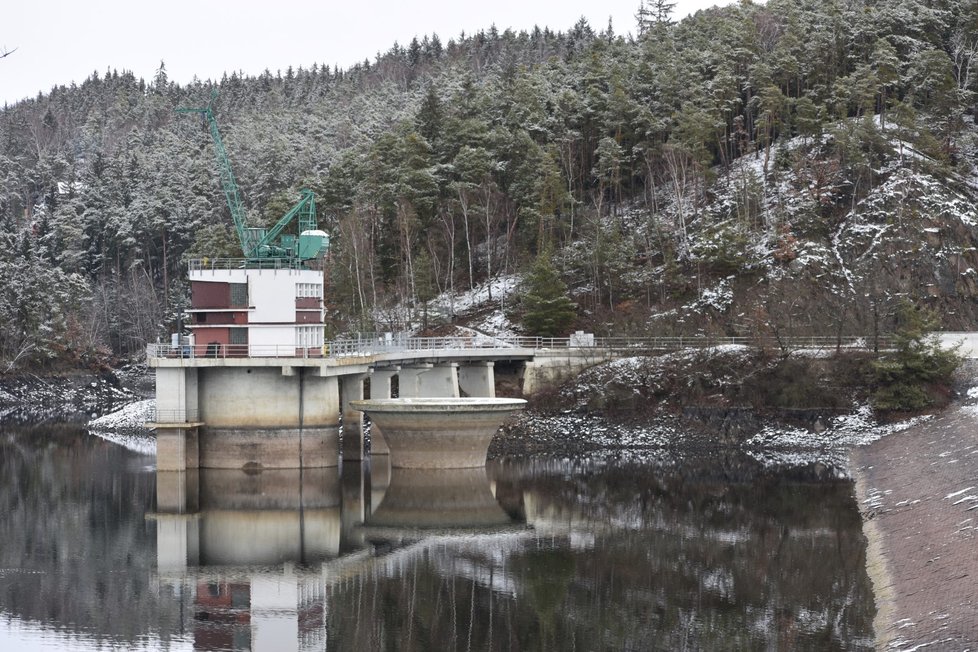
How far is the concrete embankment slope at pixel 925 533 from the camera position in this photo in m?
26.7

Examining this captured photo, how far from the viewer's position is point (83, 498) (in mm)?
50125

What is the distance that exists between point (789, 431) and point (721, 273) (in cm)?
1878

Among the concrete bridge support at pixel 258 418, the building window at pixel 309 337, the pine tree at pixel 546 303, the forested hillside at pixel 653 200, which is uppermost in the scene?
the forested hillside at pixel 653 200

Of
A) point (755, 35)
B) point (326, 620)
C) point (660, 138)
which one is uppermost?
point (755, 35)

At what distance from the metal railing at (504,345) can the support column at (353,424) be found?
1.53 metres

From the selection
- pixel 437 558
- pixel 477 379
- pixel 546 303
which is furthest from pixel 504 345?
pixel 437 558

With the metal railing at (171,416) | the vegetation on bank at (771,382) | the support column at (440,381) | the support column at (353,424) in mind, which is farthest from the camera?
the support column at (440,381)

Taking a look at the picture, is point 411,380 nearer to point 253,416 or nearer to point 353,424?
point 353,424

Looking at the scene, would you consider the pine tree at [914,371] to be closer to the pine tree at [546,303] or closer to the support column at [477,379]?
the pine tree at [546,303]

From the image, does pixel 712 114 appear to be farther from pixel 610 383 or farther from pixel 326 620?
pixel 326 620

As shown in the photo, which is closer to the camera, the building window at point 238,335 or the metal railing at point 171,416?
the metal railing at point 171,416

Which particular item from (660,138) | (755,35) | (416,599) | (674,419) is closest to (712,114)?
(660,138)

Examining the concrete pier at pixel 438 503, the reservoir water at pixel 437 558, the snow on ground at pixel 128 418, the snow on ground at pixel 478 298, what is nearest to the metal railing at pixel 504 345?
the reservoir water at pixel 437 558

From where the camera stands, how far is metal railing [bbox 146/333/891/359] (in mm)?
56375
